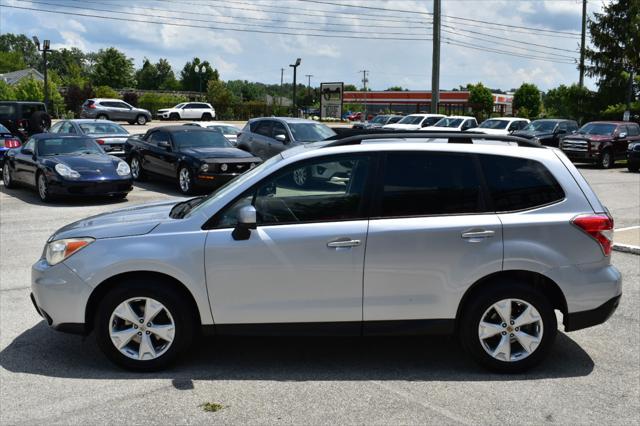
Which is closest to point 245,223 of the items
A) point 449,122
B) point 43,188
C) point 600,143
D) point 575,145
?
point 43,188

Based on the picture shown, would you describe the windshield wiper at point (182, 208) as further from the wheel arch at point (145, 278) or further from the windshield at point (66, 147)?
the windshield at point (66, 147)

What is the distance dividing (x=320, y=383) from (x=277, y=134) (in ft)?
46.4

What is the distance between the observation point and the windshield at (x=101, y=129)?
20422mm

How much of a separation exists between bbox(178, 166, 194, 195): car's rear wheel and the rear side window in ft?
37.4

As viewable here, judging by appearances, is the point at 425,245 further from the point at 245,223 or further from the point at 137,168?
the point at 137,168

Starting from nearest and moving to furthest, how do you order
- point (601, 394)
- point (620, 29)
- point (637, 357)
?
point (601, 394) → point (637, 357) → point (620, 29)

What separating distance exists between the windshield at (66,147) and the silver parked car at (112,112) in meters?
31.0

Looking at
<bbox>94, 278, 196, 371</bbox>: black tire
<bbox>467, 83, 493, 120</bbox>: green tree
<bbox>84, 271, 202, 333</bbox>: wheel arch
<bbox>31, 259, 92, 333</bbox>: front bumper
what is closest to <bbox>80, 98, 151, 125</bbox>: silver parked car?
<bbox>31, 259, 92, 333</bbox>: front bumper

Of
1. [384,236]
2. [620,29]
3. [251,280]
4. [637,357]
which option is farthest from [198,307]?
[620,29]

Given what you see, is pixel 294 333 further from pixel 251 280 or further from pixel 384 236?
pixel 384 236

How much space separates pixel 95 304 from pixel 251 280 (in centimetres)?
119

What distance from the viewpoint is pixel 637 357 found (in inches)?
207

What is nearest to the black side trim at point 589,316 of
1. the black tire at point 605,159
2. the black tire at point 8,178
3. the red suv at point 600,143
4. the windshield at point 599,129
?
the black tire at point 8,178

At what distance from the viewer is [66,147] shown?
14836 millimetres
